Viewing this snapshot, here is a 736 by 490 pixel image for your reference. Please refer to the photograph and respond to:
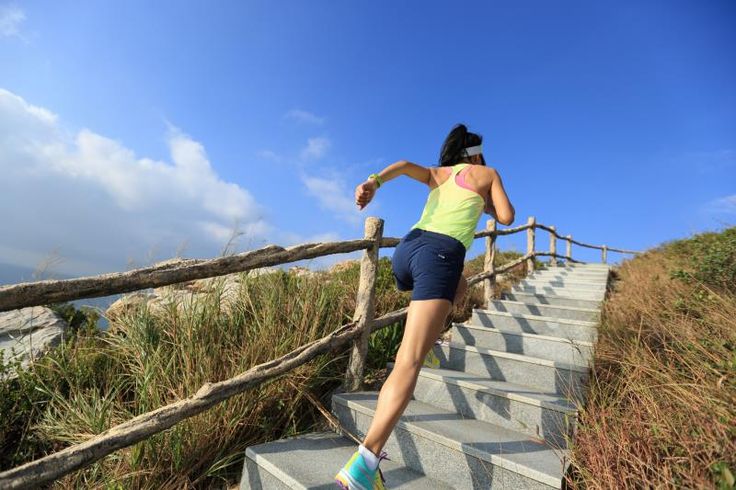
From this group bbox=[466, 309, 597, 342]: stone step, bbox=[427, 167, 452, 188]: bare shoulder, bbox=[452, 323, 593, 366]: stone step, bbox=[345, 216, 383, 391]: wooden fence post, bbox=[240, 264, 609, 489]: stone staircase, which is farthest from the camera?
bbox=[466, 309, 597, 342]: stone step

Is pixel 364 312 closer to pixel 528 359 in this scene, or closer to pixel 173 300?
pixel 528 359

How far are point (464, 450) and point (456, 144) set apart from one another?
1713 millimetres

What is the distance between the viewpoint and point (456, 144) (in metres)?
2.35

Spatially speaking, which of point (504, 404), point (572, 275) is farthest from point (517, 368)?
point (572, 275)

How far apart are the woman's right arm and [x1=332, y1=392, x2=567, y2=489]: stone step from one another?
119 centimetres

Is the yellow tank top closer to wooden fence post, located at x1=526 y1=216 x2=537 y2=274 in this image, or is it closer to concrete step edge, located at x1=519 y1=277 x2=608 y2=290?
concrete step edge, located at x1=519 y1=277 x2=608 y2=290

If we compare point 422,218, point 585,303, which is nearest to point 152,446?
point 422,218

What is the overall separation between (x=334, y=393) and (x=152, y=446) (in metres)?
1.20

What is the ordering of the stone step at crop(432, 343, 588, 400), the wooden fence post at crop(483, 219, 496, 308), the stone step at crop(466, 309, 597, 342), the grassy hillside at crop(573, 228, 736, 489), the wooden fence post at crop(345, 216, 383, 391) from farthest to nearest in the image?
the wooden fence post at crop(483, 219, 496, 308) < the stone step at crop(466, 309, 597, 342) < the wooden fence post at crop(345, 216, 383, 391) < the stone step at crop(432, 343, 588, 400) < the grassy hillside at crop(573, 228, 736, 489)

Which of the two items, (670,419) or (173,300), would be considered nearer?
(670,419)

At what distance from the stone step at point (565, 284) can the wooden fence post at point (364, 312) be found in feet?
14.6

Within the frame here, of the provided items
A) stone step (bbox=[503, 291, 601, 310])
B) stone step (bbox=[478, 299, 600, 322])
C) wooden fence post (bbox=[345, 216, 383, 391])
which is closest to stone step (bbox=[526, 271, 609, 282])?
stone step (bbox=[503, 291, 601, 310])

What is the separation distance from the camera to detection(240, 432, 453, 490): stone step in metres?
2.00

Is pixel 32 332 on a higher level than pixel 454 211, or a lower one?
lower
